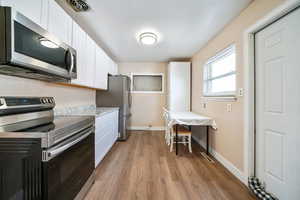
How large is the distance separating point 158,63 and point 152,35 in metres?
2.28

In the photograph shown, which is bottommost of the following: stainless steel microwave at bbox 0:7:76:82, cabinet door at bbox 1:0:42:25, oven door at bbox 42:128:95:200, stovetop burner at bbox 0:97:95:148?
oven door at bbox 42:128:95:200

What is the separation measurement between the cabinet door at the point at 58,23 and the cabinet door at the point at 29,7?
137 mm

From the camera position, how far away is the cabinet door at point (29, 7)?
1.06 m


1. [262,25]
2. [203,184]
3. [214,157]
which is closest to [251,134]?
[203,184]

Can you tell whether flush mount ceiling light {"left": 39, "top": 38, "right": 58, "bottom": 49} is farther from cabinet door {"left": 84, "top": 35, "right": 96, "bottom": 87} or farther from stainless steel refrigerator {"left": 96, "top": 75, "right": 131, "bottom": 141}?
stainless steel refrigerator {"left": 96, "top": 75, "right": 131, "bottom": 141}

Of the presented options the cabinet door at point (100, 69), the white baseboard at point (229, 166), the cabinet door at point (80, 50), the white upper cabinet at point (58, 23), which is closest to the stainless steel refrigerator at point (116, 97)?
the cabinet door at point (100, 69)

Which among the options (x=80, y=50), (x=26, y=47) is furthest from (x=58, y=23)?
(x=26, y=47)

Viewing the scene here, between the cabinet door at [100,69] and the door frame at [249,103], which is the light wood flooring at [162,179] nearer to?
the door frame at [249,103]

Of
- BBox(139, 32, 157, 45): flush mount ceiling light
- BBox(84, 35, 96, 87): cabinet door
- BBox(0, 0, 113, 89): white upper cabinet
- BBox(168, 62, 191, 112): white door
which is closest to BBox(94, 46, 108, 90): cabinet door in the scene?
BBox(0, 0, 113, 89): white upper cabinet

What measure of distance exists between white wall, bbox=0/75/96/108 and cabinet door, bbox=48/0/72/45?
624 millimetres

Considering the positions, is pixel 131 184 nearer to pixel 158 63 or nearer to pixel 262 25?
pixel 262 25

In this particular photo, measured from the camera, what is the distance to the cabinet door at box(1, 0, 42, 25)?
106 cm

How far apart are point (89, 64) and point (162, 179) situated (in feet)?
7.15

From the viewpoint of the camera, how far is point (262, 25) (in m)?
1.62
